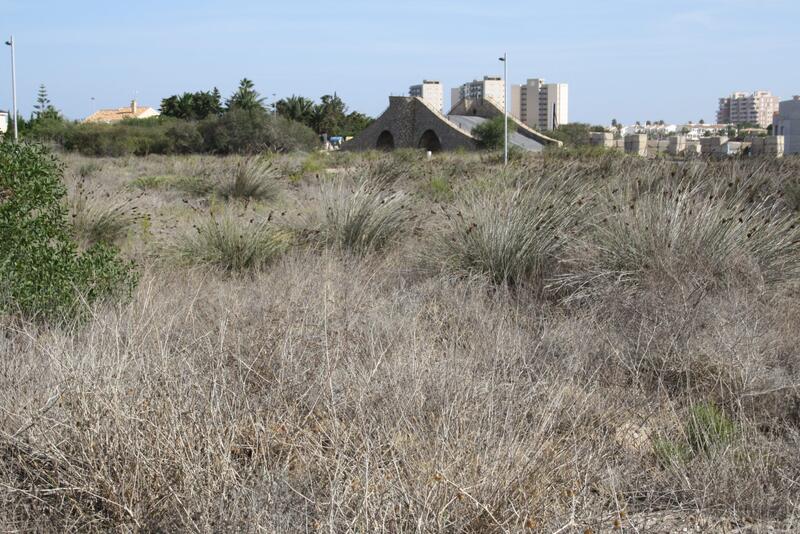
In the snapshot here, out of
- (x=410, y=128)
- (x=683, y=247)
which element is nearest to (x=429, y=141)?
(x=410, y=128)

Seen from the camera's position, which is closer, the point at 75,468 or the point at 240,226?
the point at 75,468

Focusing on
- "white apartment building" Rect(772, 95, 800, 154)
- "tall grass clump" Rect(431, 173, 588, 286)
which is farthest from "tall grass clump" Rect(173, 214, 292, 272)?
"white apartment building" Rect(772, 95, 800, 154)

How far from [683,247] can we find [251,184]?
792 cm

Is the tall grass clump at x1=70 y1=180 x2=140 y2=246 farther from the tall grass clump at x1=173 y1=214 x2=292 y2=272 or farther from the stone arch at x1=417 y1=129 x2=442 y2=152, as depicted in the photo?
the stone arch at x1=417 y1=129 x2=442 y2=152

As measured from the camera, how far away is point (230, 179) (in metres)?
13.5

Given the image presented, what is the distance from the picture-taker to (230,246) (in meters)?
7.63

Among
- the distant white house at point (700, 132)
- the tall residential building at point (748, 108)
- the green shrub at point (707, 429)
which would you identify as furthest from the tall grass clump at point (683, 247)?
the tall residential building at point (748, 108)

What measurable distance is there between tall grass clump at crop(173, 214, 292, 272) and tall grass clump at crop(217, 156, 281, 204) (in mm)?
4818

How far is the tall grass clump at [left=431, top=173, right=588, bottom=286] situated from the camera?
674 cm

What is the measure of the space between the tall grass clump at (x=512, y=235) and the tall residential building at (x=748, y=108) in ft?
550

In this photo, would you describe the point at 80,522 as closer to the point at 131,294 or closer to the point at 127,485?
the point at 127,485

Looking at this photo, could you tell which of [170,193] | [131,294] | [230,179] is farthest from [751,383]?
[170,193]

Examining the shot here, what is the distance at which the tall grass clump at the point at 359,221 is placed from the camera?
8211mm

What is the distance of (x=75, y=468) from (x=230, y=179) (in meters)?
10.9
